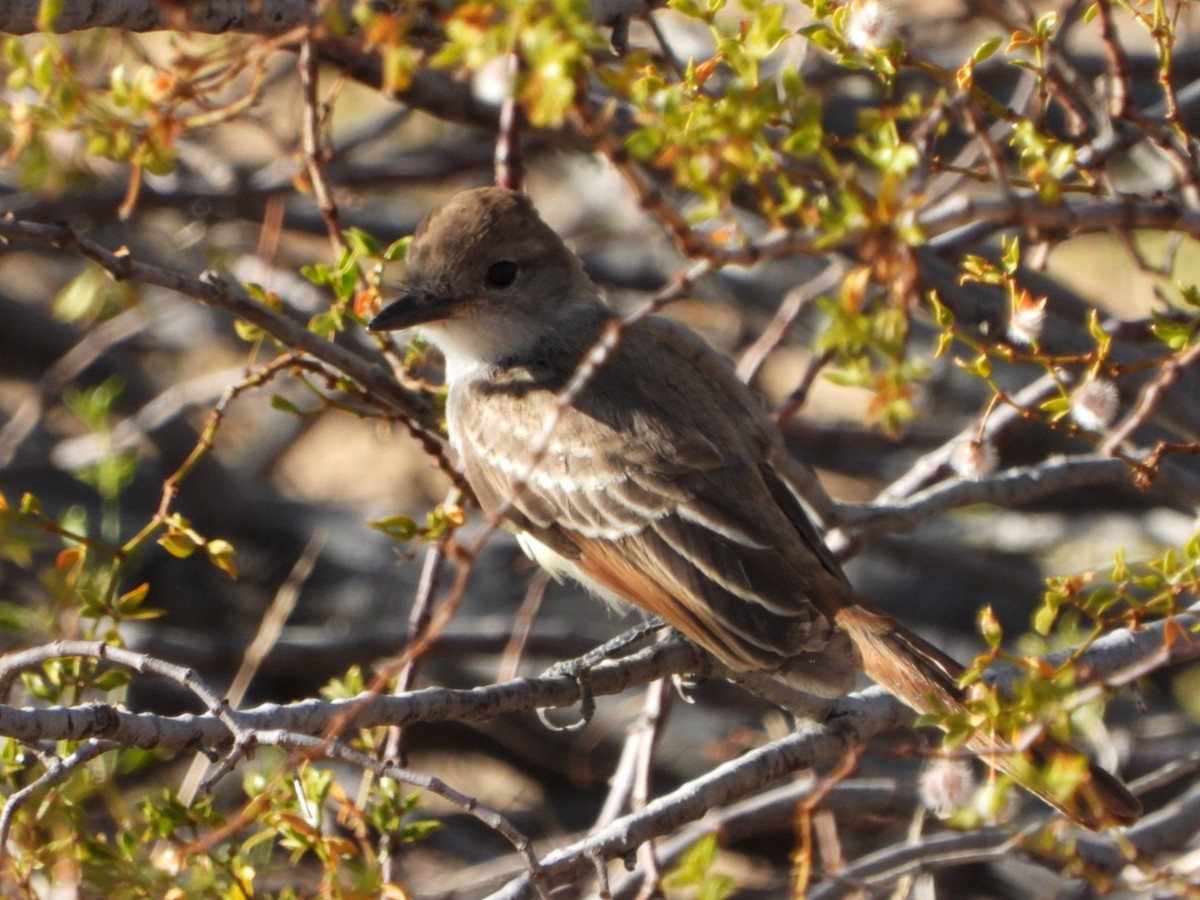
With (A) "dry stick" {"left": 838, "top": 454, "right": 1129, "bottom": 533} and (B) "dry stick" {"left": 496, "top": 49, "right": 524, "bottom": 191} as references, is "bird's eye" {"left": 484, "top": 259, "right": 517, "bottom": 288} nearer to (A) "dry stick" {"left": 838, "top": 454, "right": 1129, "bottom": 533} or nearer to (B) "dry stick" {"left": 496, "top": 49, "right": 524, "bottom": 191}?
(B) "dry stick" {"left": 496, "top": 49, "right": 524, "bottom": 191}

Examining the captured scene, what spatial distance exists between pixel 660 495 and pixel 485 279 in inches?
36.3

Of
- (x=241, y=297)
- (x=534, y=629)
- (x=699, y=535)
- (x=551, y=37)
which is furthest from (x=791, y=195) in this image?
(x=534, y=629)

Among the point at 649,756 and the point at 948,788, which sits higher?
the point at 948,788

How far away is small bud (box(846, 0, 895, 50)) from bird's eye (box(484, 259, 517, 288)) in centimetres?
182

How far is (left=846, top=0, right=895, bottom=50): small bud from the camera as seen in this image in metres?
3.13

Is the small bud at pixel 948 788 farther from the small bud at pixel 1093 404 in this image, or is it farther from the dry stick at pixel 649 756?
the dry stick at pixel 649 756

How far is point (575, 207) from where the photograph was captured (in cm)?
862

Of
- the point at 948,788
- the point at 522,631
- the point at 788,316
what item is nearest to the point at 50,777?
the point at 948,788

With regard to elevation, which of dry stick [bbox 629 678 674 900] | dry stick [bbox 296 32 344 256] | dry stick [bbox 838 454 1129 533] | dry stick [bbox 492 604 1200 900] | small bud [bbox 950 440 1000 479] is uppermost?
dry stick [bbox 296 32 344 256]

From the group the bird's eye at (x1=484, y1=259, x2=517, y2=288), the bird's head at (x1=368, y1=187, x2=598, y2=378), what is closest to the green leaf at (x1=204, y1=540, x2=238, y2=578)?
the bird's head at (x1=368, y1=187, x2=598, y2=378)

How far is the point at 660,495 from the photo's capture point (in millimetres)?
4438

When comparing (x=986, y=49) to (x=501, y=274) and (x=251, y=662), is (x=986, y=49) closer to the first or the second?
(x=501, y=274)

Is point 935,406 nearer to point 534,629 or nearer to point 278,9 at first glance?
point 534,629

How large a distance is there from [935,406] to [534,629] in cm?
231
